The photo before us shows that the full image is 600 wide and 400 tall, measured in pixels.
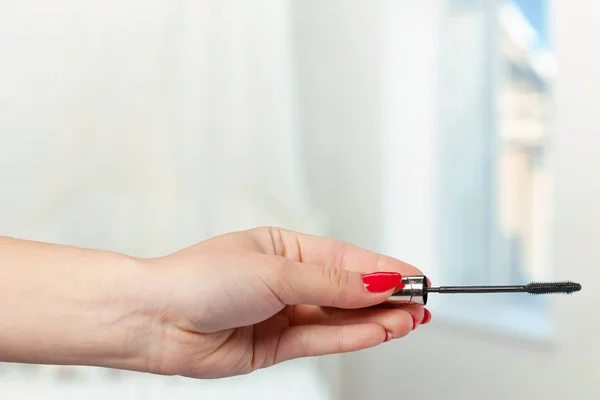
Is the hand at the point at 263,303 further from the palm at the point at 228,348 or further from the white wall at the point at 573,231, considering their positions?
the white wall at the point at 573,231

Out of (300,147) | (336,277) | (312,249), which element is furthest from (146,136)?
(336,277)

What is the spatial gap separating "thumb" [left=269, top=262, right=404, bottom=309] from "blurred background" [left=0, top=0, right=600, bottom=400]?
0.42 m

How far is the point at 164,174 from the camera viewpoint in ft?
3.62

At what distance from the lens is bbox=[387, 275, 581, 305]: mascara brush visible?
1.82 feet

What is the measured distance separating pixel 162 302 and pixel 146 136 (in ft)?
1.91

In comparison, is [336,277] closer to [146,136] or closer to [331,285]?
[331,285]

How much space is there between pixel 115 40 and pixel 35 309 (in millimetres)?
642

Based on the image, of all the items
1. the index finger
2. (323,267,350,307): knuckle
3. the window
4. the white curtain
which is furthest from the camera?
the white curtain

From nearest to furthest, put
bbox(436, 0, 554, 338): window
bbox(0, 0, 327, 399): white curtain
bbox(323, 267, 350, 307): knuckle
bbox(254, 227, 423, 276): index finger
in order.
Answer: bbox(323, 267, 350, 307): knuckle < bbox(254, 227, 423, 276): index finger < bbox(436, 0, 554, 338): window < bbox(0, 0, 327, 399): white curtain

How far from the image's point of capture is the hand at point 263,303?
0.56 metres

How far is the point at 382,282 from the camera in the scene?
0.56 m

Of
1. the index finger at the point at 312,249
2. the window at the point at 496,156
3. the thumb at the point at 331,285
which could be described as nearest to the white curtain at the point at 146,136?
the window at the point at 496,156

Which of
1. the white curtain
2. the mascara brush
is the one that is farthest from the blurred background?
the mascara brush

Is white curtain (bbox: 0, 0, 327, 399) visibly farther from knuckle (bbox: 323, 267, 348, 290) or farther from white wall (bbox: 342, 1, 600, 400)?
knuckle (bbox: 323, 267, 348, 290)
